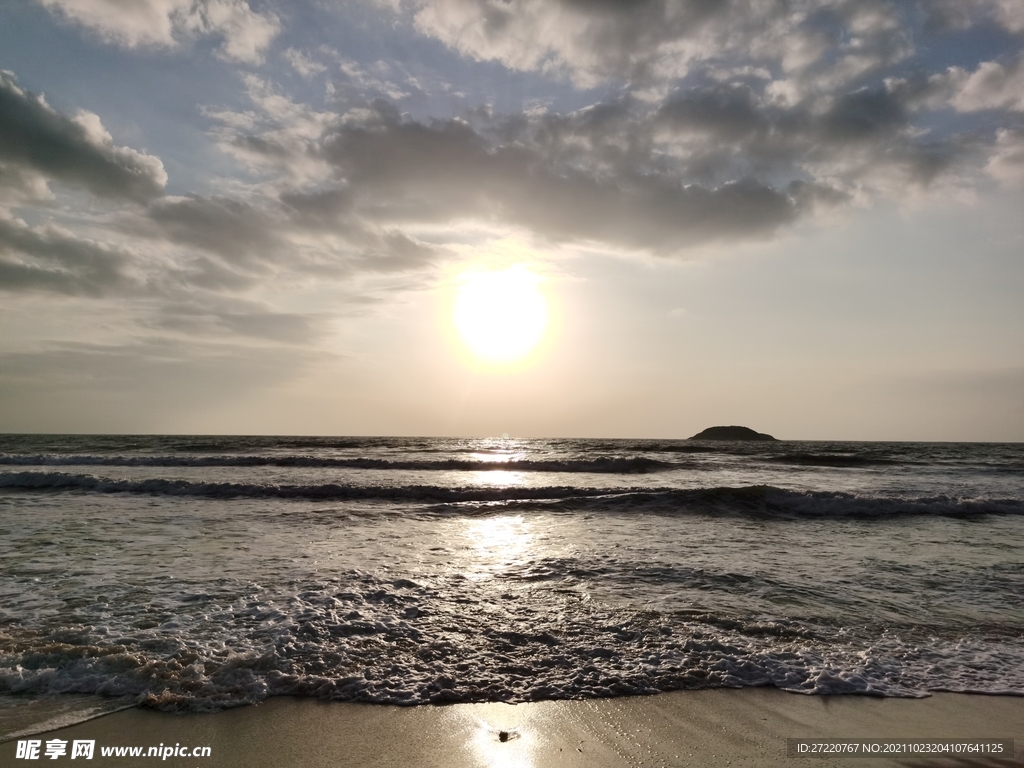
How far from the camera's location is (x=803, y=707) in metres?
5.24

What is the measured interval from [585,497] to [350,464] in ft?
63.2

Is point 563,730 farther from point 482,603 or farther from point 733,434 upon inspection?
point 733,434

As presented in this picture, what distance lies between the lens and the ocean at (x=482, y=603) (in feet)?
18.2

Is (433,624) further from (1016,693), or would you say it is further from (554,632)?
(1016,693)

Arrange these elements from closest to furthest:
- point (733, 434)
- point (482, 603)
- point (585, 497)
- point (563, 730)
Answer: point (563, 730) → point (482, 603) → point (585, 497) → point (733, 434)

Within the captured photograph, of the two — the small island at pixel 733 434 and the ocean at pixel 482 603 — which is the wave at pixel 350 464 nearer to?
the ocean at pixel 482 603

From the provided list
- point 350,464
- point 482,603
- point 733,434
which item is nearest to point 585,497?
point 482,603

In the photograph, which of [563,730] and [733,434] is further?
[733,434]

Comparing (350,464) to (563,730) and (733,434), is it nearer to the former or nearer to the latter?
(563,730)

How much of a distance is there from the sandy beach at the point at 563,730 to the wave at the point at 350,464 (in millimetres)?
28071

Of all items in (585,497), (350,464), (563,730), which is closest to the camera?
(563,730)

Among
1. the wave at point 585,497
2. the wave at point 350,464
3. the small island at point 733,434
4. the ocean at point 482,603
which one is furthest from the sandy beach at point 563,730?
the small island at point 733,434

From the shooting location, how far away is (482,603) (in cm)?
788

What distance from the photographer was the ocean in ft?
18.2
